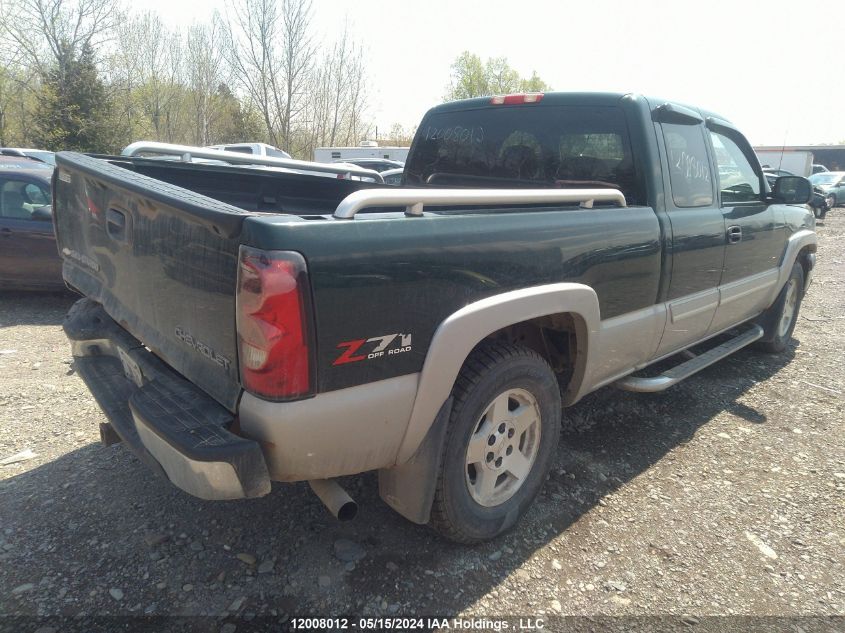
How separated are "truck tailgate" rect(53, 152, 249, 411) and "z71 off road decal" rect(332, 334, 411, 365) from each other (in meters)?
0.36

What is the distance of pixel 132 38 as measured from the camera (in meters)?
31.1

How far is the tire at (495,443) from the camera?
2365mm

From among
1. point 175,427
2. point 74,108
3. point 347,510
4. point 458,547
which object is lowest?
point 458,547

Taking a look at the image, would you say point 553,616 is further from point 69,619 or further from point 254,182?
point 254,182

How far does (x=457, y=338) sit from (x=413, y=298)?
0.85 feet

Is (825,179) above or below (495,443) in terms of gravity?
above

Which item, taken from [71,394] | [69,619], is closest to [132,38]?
[71,394]

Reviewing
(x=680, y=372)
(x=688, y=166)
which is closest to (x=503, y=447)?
(x=680, y=372)

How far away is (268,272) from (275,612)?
1377 mm

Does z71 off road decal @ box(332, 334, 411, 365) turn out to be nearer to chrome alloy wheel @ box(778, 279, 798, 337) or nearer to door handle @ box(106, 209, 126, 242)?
door handle @ box(106, 209, 126, 242)

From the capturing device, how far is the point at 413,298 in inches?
78.7

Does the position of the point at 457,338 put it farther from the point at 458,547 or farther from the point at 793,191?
the point at 793,191

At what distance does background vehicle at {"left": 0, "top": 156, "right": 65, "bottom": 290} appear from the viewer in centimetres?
605

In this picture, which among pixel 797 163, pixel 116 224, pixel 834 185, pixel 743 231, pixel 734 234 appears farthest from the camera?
pixel 797 163
